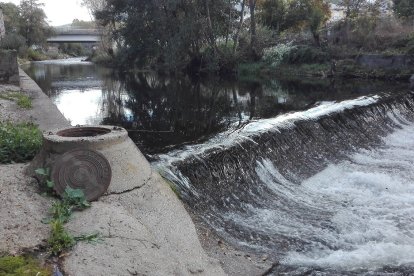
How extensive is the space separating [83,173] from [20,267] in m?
1.42

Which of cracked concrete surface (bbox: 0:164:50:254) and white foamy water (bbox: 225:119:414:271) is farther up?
cracked concrete surface (bbox: 0:164:50:254)

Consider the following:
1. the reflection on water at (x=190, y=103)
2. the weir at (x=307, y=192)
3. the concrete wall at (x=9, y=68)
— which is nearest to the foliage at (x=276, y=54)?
the reflection on water at (x=190, y=103)

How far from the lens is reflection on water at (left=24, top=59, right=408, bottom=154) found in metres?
11.6

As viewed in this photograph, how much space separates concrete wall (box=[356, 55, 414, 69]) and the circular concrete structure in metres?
21.8

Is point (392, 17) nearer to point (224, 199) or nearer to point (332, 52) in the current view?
point (332, 52)

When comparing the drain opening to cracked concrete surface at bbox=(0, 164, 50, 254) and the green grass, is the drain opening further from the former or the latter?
the green grass

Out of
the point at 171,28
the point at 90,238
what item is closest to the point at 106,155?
the point at 90,238

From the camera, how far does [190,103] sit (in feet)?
56.1

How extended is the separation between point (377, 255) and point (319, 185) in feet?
10.3

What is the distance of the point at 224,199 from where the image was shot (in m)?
7.04

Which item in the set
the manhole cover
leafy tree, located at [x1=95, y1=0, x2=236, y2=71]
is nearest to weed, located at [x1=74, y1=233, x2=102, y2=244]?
the manhole cover

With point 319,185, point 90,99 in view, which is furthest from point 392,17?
point 319,185

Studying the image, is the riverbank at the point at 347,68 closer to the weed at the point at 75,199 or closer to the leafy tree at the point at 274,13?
the leafy tree at the point at 274,13

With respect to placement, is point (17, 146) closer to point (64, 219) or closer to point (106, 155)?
point (106, 155)
